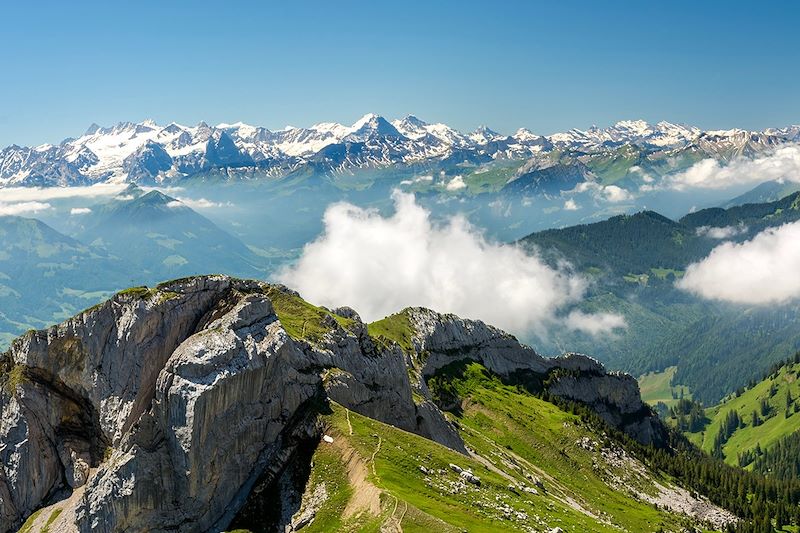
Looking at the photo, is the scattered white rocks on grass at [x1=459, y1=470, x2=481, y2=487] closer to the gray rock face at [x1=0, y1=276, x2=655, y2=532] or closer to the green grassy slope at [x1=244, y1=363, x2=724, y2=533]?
the green grassy slope at [x1=244, y1=363, x2=724, y2=533]

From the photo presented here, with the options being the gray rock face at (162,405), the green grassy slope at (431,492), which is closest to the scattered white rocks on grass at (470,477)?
the green grassy slope at (431,492)

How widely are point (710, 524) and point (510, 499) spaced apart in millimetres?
95785

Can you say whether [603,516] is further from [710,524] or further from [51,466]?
[51,466]

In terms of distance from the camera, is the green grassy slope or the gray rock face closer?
the green grassy slope

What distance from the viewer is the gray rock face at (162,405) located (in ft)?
247

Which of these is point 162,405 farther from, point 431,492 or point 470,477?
point 470,477

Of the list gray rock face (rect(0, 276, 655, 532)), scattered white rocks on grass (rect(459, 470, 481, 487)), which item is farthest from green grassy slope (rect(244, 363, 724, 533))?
gray rock face (rect(0, 276, 655, 532))

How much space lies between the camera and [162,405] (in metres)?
76.9

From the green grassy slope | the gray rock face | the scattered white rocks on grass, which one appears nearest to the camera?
the green grassy slope

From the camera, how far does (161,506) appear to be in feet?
248

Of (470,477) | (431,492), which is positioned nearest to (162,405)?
(431,492)

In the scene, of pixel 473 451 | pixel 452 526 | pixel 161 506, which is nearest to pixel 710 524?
pixel 473 451

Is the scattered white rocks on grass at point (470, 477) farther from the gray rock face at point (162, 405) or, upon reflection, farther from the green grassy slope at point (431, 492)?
the gray rock face at point (162, 405)

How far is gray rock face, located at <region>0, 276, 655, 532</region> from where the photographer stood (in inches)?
2960
